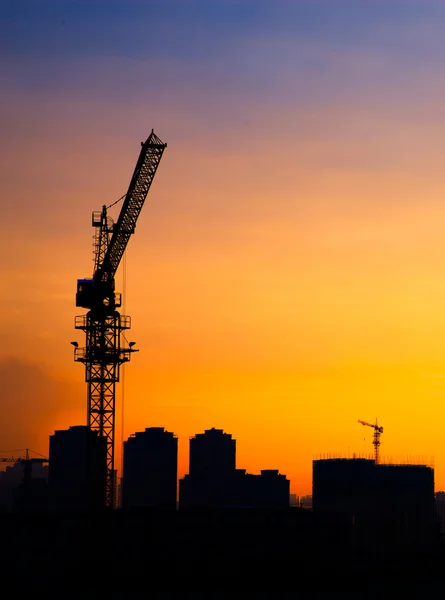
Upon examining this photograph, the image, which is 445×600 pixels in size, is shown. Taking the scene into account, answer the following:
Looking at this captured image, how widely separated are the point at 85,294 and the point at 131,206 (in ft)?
36.9

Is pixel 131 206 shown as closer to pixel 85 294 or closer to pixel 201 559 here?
pixel 85 294

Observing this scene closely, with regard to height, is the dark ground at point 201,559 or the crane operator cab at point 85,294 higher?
the crane operator cab at point 85,294

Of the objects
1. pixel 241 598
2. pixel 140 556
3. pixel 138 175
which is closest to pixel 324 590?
pixel 241 598

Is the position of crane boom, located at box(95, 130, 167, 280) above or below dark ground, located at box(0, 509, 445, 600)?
above

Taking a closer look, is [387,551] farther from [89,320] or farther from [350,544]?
[89,320]

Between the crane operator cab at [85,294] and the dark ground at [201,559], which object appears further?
the crane operator cab at [85,294]

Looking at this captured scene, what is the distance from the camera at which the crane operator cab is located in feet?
376

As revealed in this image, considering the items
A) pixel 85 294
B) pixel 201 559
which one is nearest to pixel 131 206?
pixel 85 294

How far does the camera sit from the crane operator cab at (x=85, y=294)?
115 m

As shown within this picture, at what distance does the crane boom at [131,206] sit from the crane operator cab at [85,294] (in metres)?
1.56

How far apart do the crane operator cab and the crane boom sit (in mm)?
1558

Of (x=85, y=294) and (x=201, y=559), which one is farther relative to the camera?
(x=201, y=559)

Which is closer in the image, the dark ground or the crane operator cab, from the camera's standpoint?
the dark ground

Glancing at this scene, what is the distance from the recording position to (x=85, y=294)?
115m
